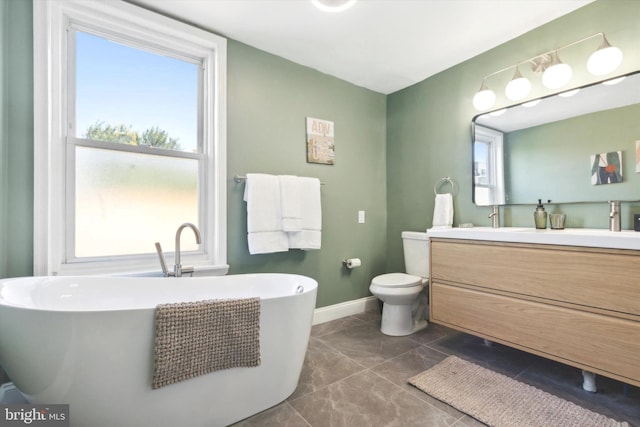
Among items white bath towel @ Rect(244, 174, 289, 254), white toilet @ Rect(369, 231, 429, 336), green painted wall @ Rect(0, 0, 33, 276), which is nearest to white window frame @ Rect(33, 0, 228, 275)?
green painted wall @ Rect(0, 0, 33, 276)

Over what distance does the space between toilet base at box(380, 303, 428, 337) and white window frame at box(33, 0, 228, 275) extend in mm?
1347

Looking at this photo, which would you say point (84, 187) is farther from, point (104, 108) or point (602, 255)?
point (602, 255)

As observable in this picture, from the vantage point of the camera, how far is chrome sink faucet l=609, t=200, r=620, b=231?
1.64 metres

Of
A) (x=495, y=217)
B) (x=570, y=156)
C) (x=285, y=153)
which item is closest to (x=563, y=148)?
(x=570, y=156)

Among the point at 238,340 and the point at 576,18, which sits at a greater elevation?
the point at 576,18

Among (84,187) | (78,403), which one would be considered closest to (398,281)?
(78,403)

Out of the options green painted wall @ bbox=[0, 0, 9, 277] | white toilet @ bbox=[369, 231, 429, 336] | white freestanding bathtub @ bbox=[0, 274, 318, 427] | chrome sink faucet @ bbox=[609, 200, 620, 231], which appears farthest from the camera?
white toilet @ bbox=[369, 231, 429, 336]

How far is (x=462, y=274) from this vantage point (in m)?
1.91

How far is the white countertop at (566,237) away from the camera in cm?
132

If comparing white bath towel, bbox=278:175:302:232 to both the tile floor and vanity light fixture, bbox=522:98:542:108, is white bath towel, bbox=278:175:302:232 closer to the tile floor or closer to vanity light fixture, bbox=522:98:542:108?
the tile floor

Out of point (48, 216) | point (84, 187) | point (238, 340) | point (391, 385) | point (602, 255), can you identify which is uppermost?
point (84, 187)

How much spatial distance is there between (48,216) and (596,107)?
10.6 feet

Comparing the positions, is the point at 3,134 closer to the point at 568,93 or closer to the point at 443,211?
the point at 443,211

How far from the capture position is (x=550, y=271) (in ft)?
A: 5.04
